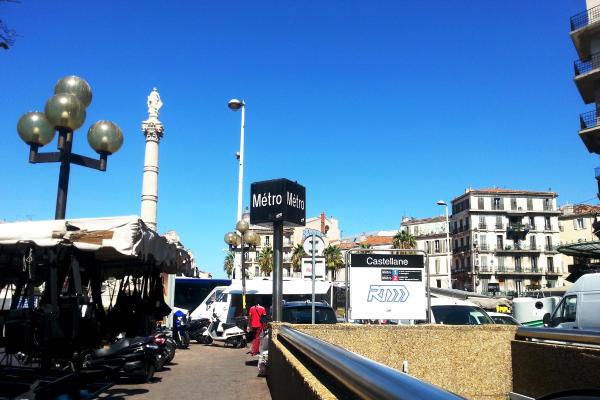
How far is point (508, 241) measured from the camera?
8662 centimetres

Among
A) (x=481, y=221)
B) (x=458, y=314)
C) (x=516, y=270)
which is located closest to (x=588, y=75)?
(x=458, y=314)

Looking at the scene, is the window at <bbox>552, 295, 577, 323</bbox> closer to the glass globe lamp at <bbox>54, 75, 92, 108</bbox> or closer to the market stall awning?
the market stall awning

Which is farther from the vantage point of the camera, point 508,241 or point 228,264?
point 228,264

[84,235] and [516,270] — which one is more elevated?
[516,270]

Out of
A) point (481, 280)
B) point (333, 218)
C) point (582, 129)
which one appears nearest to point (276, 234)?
point (582, 129)

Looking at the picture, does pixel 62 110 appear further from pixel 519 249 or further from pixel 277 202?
pixel 519 249

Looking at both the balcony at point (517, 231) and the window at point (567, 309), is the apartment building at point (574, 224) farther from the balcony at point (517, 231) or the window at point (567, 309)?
the window at point (567, 309)

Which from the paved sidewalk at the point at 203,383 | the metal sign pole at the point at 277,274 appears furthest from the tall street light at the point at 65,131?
the paved sidewalk at the point at 203,383

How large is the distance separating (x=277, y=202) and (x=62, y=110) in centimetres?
411

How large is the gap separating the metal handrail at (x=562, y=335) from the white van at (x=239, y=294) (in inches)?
763

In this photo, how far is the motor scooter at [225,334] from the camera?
19.5 m

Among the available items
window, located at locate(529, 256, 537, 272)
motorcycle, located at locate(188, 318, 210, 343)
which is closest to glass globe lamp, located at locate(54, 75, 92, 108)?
motorcycle, located at locate(188, 318, 210, 343)

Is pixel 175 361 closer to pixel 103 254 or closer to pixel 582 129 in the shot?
pixel 103 254

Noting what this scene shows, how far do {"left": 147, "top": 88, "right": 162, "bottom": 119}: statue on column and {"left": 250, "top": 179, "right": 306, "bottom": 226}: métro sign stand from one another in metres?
28.2
